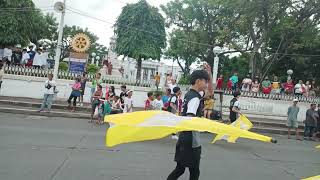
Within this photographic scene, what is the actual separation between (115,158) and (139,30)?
799 inches

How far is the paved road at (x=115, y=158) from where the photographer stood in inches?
311

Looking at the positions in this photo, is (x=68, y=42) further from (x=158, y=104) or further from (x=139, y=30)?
(x=158, y=104)

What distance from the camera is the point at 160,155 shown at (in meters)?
10.4

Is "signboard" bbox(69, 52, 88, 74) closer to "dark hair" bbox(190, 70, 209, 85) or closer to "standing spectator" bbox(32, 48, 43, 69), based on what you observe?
"standing spectator" bbox(32, 48, 43, 69)

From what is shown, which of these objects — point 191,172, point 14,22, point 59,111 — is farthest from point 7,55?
point 191,172

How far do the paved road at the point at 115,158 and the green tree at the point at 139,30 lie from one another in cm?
1559

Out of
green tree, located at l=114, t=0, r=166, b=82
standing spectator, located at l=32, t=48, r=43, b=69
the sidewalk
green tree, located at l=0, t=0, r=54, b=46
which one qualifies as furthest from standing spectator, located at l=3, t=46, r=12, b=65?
green tree, located at l=114, t=0, r=166, b=82

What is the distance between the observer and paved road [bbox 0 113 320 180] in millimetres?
7902

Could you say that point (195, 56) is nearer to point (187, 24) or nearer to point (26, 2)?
point (187, 24)

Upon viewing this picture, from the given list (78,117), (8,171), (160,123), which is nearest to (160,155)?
(8,171)

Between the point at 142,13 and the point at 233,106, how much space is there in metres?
14.9

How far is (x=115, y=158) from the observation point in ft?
31.3

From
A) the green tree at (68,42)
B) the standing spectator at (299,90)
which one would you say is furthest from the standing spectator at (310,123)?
the green tree at (68,42)

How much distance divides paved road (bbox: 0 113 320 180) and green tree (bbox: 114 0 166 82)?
15.6 meters
